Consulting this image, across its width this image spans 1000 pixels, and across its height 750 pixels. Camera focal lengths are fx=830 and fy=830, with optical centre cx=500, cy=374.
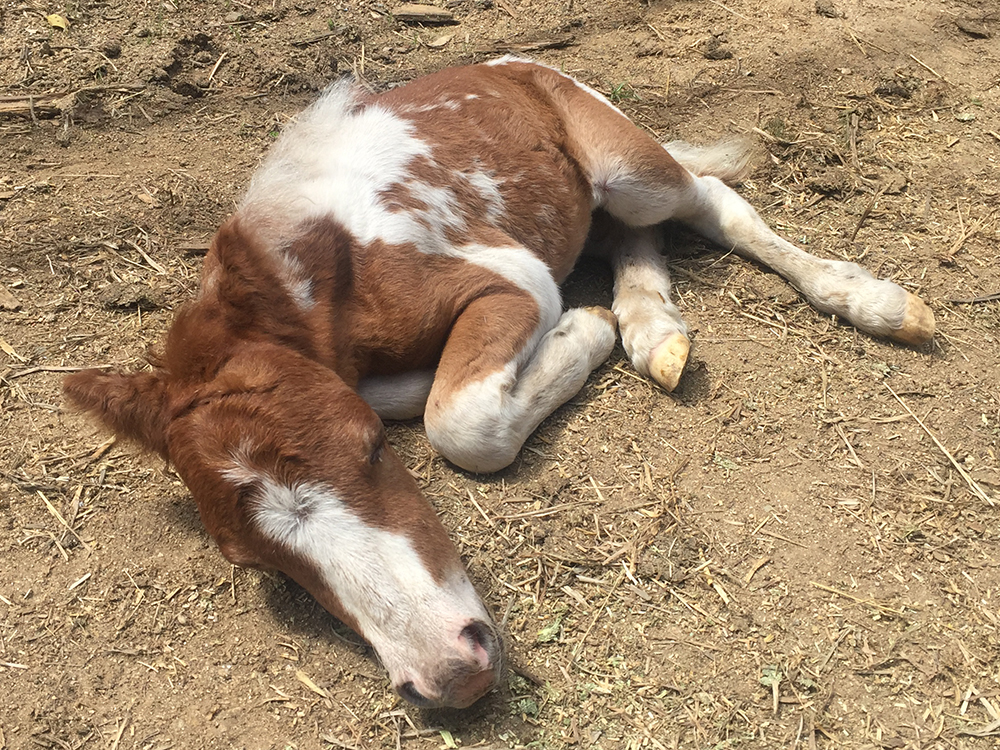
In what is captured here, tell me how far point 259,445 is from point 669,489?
1.61 metres

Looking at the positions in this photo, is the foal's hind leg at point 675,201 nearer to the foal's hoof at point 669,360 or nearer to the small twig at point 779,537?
the foal's hoof at point 669,360

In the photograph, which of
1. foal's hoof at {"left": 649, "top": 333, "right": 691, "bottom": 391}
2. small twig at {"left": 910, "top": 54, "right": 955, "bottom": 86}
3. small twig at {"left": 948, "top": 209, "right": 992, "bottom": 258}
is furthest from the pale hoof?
small twig at {"left": 910, "top": 54, "right": 955, "bottom": 86}

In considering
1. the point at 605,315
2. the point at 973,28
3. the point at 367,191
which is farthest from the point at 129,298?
the point at 973,28

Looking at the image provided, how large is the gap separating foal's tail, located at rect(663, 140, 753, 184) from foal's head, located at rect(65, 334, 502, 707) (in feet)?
9.37

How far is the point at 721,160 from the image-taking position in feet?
15.9

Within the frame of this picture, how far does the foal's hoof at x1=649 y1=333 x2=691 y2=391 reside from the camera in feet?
11.9

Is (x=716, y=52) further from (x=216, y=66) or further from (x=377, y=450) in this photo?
(x=377, y=450)

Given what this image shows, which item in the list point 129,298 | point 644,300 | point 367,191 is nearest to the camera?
point 367,191

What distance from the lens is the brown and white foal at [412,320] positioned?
2.60m

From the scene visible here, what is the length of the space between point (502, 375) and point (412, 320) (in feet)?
1.41

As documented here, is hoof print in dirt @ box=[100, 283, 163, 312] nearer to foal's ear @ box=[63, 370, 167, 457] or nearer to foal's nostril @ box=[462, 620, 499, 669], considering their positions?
foal's ear @ box=[63, 370, 167, 457]

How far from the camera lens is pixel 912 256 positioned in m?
4.34

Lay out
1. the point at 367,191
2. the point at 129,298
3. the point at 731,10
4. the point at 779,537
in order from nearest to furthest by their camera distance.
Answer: the point at 779,537
the point at 367,191
the point at 129,298
the point at 731,10

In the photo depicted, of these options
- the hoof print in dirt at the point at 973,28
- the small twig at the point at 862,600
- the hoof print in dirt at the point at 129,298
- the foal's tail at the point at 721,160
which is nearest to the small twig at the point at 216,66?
the hoof print in dirt at the point at 129,298
